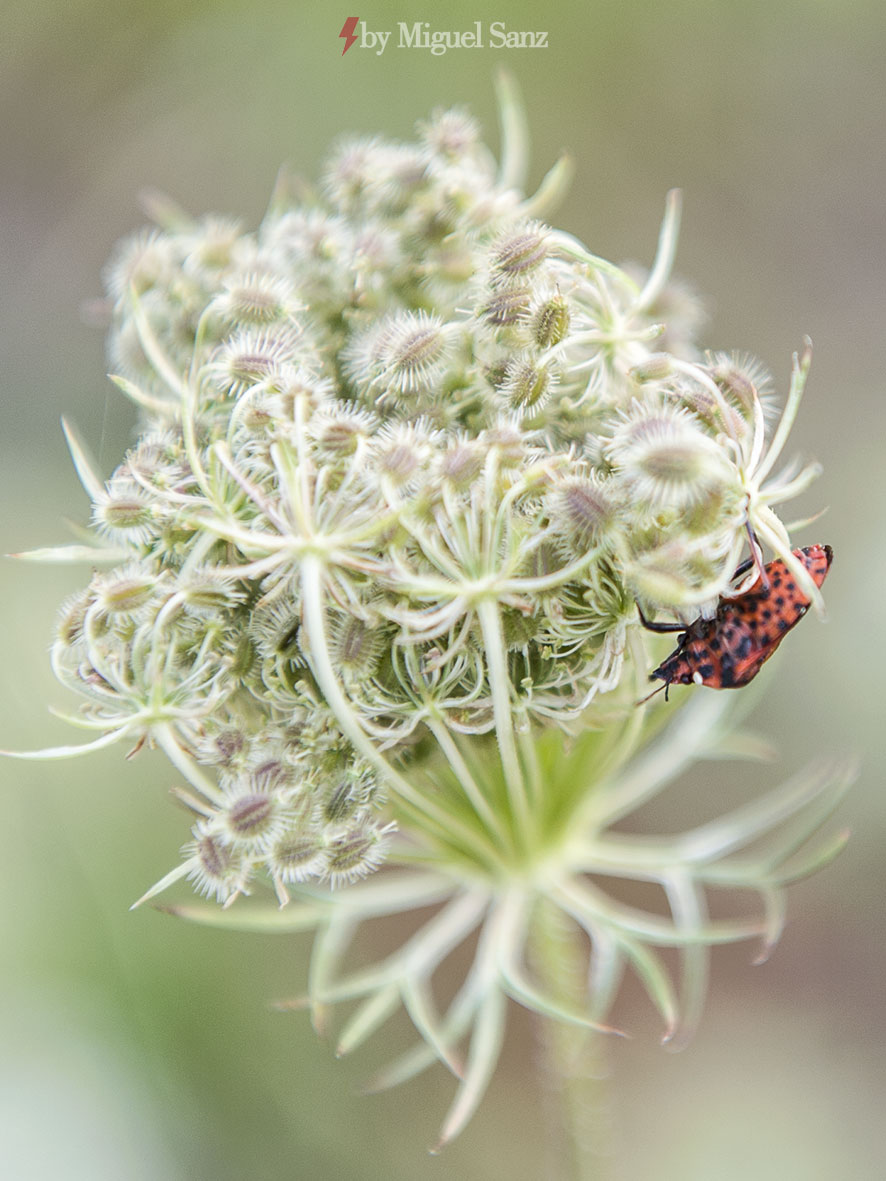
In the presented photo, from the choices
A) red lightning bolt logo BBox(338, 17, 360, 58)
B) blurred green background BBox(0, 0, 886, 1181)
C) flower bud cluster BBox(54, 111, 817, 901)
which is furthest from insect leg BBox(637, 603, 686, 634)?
red lightning bolt logo BBox(338, 17, 360, 58)

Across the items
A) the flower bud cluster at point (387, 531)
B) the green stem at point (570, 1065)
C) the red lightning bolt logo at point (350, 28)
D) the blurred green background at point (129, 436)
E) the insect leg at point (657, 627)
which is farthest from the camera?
the red lightning bolt logo at point (350, 28)

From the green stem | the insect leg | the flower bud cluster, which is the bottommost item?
the green stem

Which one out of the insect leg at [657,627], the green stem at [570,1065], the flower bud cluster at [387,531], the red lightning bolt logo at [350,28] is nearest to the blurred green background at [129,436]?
the red lightning bolt logo at [350,28]

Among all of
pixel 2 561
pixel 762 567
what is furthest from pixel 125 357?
pixel 2 561

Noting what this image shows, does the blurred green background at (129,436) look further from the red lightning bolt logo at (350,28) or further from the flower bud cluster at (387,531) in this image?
the flower bud cluster at (387,531)

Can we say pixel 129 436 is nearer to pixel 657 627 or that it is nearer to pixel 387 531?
pixel 387 531

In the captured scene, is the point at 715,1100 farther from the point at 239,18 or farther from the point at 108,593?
the point at 239,18

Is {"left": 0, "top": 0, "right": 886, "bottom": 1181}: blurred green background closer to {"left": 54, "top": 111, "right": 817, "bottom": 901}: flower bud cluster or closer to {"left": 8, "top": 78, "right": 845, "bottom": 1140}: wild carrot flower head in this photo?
{"left": 8, "top": 78, "right": 845, "bottom": 1140}: wild carrot flower head
